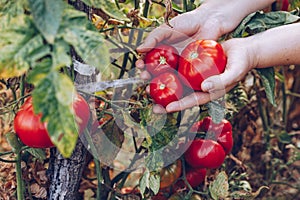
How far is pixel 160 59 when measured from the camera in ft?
4.07

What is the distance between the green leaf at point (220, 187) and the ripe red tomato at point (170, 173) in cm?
12

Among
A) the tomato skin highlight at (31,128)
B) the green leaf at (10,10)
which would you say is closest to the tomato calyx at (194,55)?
the tomato skin highlight at (31,128)

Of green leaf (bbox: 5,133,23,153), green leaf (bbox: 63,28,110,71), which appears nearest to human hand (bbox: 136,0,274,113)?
green leaf (bbox: 5,133,23,153)

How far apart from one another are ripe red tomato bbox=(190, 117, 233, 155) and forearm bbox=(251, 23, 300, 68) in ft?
0.64

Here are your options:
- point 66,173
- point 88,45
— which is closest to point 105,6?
point 88,45

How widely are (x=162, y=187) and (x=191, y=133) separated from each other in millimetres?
176

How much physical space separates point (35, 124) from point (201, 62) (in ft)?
1.43

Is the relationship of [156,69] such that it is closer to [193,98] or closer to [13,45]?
[193,98]

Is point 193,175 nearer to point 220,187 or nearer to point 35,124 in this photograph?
point 220,187

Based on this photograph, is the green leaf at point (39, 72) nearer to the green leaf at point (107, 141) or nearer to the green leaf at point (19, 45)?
the green leaf at point (19, 45)

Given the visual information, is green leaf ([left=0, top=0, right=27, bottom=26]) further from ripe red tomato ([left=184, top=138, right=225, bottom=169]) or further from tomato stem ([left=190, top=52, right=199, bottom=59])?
ripe red tomato ([left=184, top=138, right=225, bottom=169])

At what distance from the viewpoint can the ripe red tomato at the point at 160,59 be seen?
124 centimetres

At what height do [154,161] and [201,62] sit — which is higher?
[201,62]

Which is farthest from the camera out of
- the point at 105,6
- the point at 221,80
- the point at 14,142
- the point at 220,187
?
the point at 220,187
